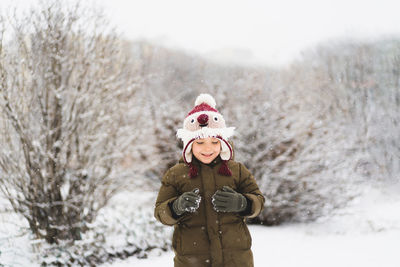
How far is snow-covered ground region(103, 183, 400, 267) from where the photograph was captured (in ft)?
14.7

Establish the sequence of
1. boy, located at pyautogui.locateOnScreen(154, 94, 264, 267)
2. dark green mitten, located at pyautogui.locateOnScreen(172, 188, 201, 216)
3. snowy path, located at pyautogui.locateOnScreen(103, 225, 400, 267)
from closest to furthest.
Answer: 1. dark green mitten, located at pyautogui.locateOnScreen(172, 188, 201, 216)
2. boy, located at pyautogui.locateOnScreen(154, 94, 264, 267)
3. snowy path, located at pyautogui.locateOnScreen(103, 225, 400, 267)

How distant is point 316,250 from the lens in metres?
5.06

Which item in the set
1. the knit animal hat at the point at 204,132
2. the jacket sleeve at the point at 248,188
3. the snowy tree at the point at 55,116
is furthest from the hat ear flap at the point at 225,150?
the snowy tree at the point at 55,116

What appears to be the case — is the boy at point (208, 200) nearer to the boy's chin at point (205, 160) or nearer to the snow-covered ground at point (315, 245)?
the boy's chin at point (205, 160)

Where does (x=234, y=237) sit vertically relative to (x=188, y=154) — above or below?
below

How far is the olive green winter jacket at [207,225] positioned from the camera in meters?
2.06

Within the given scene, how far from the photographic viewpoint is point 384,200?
10.2 metres

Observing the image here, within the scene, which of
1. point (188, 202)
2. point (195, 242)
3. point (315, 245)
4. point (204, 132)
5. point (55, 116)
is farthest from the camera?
point (315, 245)

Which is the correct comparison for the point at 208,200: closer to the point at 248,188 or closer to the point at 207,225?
the point at 207,225

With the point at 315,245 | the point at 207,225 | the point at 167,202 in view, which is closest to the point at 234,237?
the point at 207,225

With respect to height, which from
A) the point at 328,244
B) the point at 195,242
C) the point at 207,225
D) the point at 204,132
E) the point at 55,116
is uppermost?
the point at 55,116

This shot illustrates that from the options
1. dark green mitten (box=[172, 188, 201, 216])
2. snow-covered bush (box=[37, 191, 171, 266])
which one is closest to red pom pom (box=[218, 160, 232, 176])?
dark green mitten (box=[172, 188, 201, 216])

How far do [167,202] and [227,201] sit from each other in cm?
40

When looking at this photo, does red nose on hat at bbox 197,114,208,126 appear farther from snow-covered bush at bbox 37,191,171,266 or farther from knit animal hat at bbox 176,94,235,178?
snow-covered bush at bbox 37,191,171,266
